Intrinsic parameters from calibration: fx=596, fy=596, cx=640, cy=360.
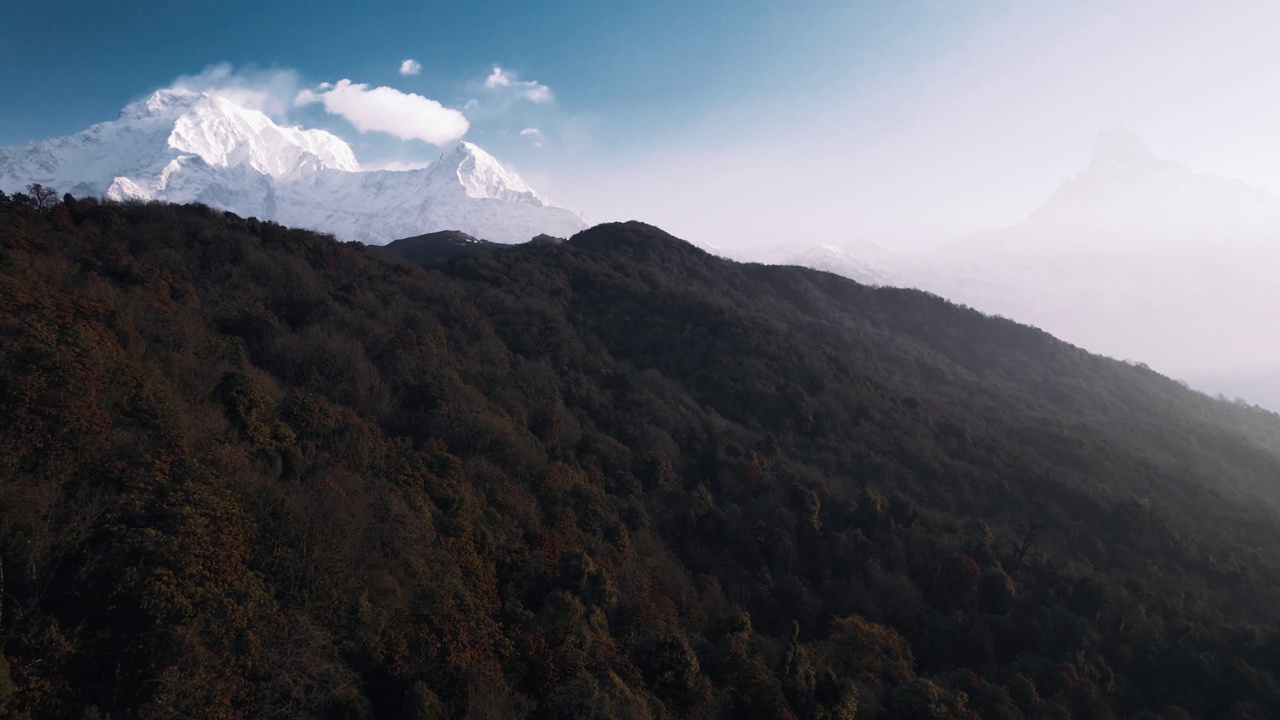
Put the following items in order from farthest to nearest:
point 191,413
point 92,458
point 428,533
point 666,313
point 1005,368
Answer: point 1005,368, point 666,313, point 428,533, point 191,413, point 92,458

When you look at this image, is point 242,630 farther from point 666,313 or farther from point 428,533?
point 666,313

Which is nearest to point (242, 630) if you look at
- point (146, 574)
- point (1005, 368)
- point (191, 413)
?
point (146, 574)

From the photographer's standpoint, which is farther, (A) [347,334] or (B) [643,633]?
(A) [347,334]

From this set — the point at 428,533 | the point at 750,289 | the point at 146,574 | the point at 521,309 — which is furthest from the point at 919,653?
the point at 750,289

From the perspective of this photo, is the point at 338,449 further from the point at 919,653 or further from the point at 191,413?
the point at 919,653

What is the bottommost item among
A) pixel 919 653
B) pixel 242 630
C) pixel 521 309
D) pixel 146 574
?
pixel 919 653

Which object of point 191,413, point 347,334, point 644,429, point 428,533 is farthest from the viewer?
point 644,429

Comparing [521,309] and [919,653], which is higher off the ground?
[521,309]
